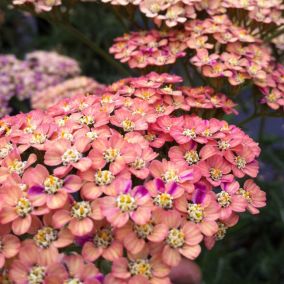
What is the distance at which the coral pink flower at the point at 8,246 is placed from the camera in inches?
37.4

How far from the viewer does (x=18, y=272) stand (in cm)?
94

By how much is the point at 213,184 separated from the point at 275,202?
105 centimetres

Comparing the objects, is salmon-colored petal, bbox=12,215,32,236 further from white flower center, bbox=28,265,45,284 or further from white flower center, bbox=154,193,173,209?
white flower center, bbox=154,193,173,209

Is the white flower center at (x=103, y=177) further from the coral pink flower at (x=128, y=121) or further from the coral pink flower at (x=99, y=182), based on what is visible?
the coral pink flower at (x=128, y=121)

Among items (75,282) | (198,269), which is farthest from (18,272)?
(198,269)

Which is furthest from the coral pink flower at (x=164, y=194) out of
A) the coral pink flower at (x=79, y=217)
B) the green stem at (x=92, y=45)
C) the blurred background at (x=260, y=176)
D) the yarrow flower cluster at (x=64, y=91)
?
the yarrow flower cluster at (x=64, y=91)

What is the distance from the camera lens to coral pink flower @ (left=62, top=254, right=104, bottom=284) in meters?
0.92

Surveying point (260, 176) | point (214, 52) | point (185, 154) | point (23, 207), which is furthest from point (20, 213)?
point (260, 176)

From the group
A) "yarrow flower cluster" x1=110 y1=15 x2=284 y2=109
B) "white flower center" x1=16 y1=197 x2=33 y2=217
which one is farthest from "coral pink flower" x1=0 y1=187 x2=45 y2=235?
"yarrow flower cluster" x1=110 y1=15 x2=284 y2=109

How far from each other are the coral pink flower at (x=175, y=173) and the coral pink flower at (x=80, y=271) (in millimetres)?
218

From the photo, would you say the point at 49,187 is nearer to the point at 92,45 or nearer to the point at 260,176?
the point at 92,45

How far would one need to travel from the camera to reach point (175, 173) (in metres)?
1.08

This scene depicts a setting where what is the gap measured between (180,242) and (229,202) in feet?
0.49

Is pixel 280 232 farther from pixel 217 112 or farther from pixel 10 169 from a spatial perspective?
pixel 10 169
